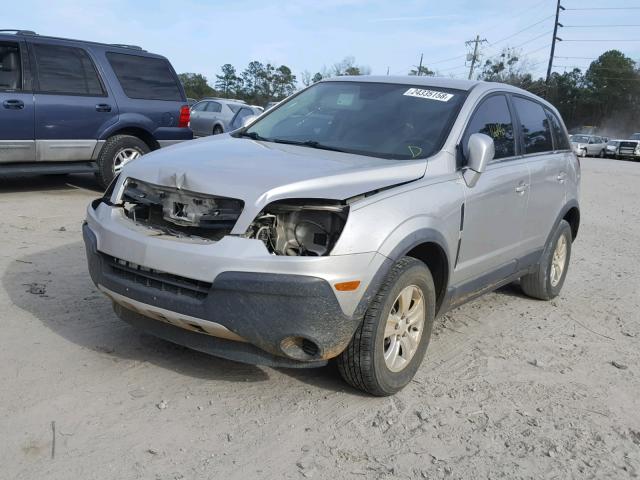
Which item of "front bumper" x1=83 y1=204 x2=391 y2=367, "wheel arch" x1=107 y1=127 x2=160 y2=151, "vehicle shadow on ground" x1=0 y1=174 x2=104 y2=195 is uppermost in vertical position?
"wheel arch" x1=107 y1=127 x2=160 y2=151

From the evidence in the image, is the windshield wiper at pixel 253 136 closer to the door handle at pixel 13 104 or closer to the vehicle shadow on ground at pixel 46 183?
the door handle at pixel 13 104

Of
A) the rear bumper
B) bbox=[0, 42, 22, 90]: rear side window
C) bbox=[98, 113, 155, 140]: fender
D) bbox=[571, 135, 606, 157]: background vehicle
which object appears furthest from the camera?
bbox=[571, 135, 606, 157]: background vehicle

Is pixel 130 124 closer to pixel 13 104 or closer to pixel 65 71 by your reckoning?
pixel 65 71

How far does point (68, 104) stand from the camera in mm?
8344

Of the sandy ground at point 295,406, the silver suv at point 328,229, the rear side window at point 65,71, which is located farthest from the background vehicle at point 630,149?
the silver suv at point 328,229

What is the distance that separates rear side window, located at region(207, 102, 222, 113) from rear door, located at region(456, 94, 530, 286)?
17.2 metres

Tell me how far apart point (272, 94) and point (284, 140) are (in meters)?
68.9

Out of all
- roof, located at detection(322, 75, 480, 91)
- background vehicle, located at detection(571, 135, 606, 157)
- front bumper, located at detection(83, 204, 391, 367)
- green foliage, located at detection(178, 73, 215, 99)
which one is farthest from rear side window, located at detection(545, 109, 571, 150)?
green foliage, located at detection(178, 73, 215, 99)

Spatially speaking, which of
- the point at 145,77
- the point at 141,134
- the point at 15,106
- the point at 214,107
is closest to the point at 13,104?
the point at 15,106

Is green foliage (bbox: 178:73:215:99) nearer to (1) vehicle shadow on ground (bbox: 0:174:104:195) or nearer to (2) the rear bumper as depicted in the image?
(1) vehicle shadow on ground (bbox: 0:174:104:195)

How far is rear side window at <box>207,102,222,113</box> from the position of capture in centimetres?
2109

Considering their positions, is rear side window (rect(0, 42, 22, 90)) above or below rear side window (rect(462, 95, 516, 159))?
above

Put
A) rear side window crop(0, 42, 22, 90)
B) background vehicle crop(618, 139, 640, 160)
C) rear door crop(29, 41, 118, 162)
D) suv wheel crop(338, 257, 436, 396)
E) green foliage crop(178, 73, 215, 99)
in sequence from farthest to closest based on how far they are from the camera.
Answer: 1. green foliage crop(178, 73, 215, 99)
2. background vehicle crop(618, 139, 640, 160)
3. rear door crop(29, 41, 118, 162)
4. rear side window crop(0, 42, 22, 90)
5. suv wheel crop(338, 257, 436, 396)

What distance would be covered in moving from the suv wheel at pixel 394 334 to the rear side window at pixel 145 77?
22.0 feet
